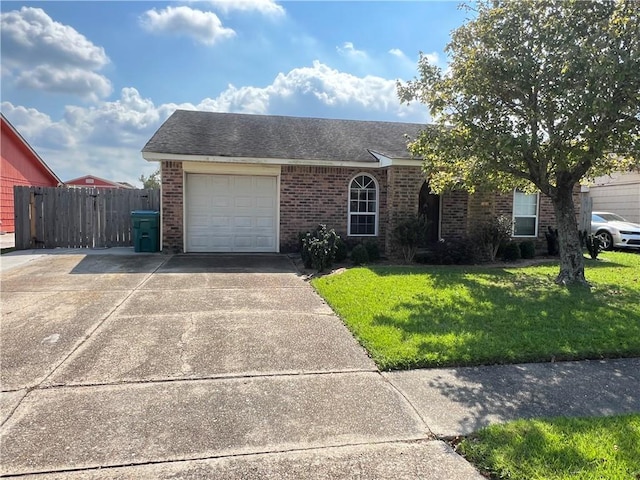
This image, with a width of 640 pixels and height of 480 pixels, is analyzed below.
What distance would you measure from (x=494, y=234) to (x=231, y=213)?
24.0 ft

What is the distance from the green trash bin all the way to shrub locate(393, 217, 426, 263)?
6.69 metres

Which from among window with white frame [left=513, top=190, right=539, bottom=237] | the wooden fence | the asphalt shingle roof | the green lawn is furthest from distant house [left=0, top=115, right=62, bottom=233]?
window with white frame [left=513, top=190, right=539, bottom=237]

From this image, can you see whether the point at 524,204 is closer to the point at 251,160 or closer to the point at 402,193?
the point at 402,193

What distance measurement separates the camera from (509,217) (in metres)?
13.1

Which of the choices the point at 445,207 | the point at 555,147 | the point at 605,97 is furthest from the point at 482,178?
the point at 445,207

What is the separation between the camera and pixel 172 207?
12117mm

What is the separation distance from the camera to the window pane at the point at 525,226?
1346 cm

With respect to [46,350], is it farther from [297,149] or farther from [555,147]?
[297,149]

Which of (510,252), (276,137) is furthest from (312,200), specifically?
(510,252)

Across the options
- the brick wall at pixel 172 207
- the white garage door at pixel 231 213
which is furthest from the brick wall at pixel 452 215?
the brick wall at pixel 172 207

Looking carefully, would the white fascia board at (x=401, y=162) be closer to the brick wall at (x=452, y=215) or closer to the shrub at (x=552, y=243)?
the brick wall at (x=452, y=215)

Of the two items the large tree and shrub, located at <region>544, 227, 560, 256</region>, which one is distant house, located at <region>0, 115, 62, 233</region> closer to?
the large tree

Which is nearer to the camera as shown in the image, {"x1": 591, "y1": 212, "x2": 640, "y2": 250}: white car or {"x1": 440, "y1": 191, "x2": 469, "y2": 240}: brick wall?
{"x1": 440, "y1": 191, "x2": 469, "y2": 240}: brick wall

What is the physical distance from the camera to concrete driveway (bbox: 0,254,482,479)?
9.18 ft
